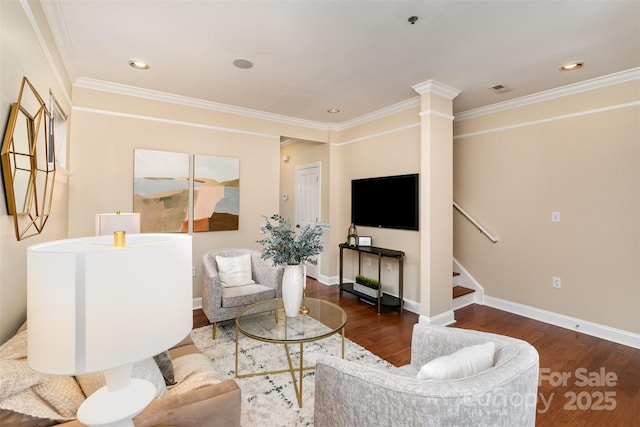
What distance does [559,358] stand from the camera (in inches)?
105

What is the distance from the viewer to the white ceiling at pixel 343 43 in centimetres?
203

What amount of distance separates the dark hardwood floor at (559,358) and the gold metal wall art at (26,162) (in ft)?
6.66

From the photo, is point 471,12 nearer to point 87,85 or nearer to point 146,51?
point 146,51

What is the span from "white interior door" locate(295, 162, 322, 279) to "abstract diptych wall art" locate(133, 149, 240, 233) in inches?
60.0

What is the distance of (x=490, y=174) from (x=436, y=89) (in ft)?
4.91

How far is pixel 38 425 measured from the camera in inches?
38.4

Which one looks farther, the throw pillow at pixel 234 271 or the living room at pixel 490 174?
the throw pillow at pixel 234 271

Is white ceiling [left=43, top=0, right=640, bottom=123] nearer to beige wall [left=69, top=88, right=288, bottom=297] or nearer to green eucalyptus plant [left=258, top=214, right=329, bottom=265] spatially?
beige wall [left=69, top=88, right=288, bottom=297]

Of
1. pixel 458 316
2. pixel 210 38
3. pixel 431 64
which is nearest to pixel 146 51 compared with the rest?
pixel 210 38

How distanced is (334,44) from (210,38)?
0.98 metres

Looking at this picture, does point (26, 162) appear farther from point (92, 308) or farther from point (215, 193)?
point (215, 193)

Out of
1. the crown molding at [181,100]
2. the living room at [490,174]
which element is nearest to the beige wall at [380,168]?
the living room at [490,174]

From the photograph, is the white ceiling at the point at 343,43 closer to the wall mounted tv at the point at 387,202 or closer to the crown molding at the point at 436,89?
the crown molding at the point at 436,89
